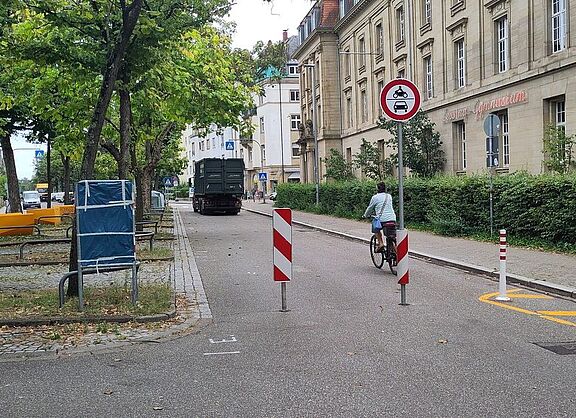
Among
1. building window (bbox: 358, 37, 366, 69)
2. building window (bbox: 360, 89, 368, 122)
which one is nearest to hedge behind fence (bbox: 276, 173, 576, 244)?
building window (bbox: 360, 89, 368, 122)

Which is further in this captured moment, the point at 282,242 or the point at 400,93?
the point at 400,93

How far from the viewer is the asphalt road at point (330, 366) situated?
523 centimetres

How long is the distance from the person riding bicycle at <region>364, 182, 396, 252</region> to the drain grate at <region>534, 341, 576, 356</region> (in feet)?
20.3

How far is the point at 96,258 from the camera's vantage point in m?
9.30

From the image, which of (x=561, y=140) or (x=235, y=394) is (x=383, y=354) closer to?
(x=235, y=394)

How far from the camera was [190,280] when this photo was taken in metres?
12.8

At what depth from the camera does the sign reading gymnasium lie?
27.1m

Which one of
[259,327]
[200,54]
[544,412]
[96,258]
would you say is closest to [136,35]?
[96,258]

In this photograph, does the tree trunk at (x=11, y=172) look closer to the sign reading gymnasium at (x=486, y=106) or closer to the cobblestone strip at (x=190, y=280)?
the cobblestone strip at (x=190, y=280)

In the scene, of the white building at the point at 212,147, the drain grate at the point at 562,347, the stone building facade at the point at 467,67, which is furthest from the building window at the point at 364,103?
the drain grate at the point at 562,347

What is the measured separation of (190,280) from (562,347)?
7.34m

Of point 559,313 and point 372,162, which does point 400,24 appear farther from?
point 559,313

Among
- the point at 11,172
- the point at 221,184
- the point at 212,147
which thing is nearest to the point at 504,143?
the point at 221,184

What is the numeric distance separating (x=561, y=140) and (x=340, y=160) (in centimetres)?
2361
